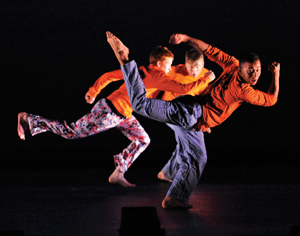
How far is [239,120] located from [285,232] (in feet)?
11.2

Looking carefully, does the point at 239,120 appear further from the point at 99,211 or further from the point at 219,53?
the point at 99,211

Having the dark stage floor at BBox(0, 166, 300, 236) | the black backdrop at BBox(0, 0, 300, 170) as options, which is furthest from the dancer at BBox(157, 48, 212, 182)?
the black backdrop at BBox(0, 0, 300, 170)

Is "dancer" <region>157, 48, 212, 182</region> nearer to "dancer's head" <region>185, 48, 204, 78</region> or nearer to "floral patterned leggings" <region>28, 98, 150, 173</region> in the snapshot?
"dancer's head" <region>185, 48, 204, 78</region>

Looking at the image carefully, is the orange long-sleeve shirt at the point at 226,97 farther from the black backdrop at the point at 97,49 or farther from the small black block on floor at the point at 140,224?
the black backdrop at the point at 97,49

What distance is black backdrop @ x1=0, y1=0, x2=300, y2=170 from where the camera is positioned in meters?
5.18

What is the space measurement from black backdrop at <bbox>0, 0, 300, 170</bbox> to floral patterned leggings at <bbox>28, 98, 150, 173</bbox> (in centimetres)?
153

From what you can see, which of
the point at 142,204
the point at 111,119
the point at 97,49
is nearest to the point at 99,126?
the point at 111,119

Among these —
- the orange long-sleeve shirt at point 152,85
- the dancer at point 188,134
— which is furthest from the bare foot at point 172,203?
the orange long-sleeve shirt at point 152,85

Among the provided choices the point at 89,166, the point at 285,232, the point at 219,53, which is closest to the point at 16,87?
the point at 89,166

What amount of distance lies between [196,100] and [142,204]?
2.84 feet

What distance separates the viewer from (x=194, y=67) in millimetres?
3443

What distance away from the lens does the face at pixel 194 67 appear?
3432mm

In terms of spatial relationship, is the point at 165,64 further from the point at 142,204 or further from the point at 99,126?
the point at 142,204

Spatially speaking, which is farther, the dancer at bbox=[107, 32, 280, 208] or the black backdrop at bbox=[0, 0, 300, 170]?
the black backdrop at bbox=[0, 0, 300, 170]
